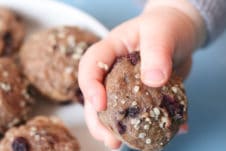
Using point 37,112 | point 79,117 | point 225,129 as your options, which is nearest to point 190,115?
point 225,129

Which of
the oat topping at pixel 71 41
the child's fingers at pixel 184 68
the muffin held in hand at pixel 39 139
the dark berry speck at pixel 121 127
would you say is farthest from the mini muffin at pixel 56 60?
the dark berry speck at pixel 121 127

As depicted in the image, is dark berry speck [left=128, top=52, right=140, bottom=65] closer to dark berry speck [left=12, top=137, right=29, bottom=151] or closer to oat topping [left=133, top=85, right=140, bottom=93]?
oat topping [left=133, top=85, right=140, bottom=93]

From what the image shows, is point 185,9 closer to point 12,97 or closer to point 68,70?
point 68,70

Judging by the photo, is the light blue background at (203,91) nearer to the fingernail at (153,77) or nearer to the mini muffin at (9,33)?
the mini muffin at (9,33)

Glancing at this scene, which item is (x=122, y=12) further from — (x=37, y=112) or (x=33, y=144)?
(x=33, y=144)

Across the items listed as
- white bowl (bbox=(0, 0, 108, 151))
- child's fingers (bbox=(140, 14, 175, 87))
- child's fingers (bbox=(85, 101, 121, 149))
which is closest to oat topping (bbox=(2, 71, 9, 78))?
white bowl (bbox=(0, 0, 108, 151))

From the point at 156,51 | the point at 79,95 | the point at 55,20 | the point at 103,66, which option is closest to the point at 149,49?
the point at 156,51
